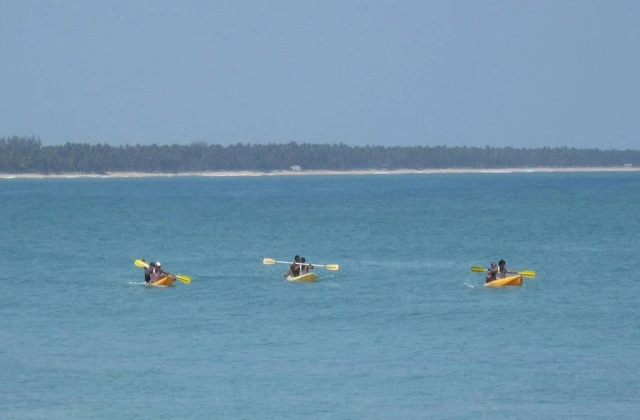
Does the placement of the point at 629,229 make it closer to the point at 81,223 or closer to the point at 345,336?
the point at 81,223

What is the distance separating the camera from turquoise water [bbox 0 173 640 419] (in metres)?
26.3

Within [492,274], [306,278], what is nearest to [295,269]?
[306,278]

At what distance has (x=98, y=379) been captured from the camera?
28125 millimetres

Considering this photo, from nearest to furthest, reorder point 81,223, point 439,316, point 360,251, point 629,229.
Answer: point 439,316
point 360,251
point 629,229
point 81,223

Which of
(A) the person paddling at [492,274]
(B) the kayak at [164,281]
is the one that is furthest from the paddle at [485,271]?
(B) the kayak at [164,281]

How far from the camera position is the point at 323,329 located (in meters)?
35.2

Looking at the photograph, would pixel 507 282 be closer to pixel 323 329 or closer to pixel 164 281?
pixel 323 329

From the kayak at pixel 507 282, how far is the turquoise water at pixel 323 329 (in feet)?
1.15

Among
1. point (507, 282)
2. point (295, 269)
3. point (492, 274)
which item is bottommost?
A: point (507, 282)

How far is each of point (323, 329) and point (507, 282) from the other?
10967 millimetres

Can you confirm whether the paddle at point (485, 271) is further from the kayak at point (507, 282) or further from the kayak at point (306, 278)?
the kayak at point (306, 278)

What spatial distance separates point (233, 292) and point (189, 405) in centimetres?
1733

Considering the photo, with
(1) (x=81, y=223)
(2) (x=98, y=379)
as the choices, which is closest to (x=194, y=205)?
(1) (x=81, y=223)

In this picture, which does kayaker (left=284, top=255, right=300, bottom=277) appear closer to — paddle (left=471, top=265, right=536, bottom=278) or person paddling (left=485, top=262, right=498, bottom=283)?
paddle (left=471, top=265, right=536, bottom=278)
